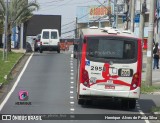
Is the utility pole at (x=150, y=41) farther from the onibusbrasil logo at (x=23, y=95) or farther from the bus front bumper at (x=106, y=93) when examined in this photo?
the bus front bumper at (x=106, y=93)

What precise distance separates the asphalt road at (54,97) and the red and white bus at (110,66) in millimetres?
681

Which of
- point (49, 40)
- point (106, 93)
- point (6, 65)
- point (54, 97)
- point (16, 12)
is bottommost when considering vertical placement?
point (54, 97)

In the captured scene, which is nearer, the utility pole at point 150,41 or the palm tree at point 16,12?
the utility pole at point 150,41

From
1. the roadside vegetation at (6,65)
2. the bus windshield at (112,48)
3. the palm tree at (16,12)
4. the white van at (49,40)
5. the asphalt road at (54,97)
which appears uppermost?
the palm tree at (16,12)

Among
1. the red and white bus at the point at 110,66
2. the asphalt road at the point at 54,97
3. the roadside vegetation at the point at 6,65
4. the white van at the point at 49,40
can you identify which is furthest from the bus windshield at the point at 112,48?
the white van at the point at 49,40

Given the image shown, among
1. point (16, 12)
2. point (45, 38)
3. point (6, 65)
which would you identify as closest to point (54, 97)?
point (6, 65)

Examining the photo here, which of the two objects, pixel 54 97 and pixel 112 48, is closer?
pixel 112 48

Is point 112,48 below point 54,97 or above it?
above

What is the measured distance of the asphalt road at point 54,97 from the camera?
71.0 feet

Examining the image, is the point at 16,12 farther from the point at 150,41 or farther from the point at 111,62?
the point at 111,62

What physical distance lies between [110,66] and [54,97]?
166 inches

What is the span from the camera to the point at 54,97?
25.8m

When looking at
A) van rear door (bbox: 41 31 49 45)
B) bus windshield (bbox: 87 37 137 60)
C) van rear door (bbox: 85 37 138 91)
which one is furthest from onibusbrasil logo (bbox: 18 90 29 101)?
van rear door (bbox: 41 31 49 45)

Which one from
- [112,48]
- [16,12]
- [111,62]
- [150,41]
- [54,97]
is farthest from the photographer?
[16,12]
